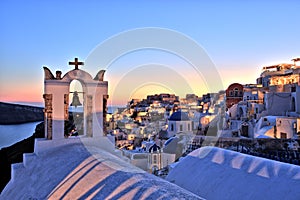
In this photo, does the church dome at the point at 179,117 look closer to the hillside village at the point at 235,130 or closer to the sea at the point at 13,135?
the hillside village at the point at 235,130

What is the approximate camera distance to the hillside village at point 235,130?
34.8 ft

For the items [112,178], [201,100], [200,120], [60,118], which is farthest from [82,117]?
[201,100]

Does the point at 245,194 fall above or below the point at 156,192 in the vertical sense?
below

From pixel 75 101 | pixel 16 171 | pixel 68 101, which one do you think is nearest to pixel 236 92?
pixel 75 101

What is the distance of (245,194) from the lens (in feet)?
13.2

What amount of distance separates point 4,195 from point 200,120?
75.8 feet

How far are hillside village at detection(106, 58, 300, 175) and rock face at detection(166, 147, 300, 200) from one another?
5.44 ft

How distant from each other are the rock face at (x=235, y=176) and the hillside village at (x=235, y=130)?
1.66 metres

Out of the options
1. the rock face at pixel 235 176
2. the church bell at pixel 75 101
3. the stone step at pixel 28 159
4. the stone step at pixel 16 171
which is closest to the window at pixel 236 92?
the rock face at pixel 235 176

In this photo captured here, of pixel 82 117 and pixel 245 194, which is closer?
pixel 245 194

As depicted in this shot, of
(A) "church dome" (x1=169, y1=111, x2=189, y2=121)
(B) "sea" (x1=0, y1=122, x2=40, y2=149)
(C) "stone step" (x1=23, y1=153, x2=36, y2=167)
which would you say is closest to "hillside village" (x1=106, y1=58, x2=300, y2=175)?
(A) "church dome" (x1=169, y1=111, x2=189, y2=121)

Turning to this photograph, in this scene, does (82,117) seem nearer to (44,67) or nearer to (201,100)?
(44,67)

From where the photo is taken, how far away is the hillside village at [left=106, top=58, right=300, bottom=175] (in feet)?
34.8

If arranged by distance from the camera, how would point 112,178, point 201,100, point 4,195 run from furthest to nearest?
1. point 201,100
2. point 4,195
3. point 112,178
